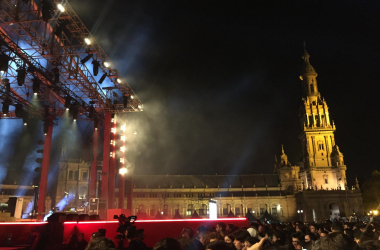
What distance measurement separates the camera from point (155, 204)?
7319cm

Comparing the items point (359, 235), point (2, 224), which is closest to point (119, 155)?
point (2, 224)

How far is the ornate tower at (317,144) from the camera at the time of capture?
67188 mm

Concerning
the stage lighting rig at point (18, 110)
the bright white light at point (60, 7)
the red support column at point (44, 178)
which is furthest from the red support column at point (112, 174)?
the bright white light at point (60, 7)

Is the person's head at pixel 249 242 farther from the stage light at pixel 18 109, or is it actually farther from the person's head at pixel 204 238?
the stage light at pixel 18 109

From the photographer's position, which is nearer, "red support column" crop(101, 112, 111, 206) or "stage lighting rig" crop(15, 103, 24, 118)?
"stage lighting rig" crop(15, 103, 24, 118)

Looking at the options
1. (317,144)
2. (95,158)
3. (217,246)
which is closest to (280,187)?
(317,144)

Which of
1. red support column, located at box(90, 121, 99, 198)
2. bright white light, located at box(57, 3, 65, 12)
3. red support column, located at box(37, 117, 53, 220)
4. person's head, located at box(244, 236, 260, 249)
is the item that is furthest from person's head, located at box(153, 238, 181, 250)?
red support column, located at box(90, 121, 99, 198)

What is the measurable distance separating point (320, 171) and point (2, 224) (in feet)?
228

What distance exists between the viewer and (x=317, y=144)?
2763 inches

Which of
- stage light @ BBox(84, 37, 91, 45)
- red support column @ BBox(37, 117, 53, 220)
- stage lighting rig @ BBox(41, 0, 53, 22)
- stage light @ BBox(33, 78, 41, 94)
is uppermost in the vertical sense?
stage light @ BBox(84, 37, 91, 45)

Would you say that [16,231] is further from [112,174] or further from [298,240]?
[112,174]

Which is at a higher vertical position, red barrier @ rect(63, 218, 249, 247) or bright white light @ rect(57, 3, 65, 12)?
bright white light @ rect(57, 3, 65, 12)

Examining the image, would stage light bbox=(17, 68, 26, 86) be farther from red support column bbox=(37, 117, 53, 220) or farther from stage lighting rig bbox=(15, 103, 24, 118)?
red support column bbox=(37, 117, 53, 220)

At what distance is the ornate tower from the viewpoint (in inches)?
2645
